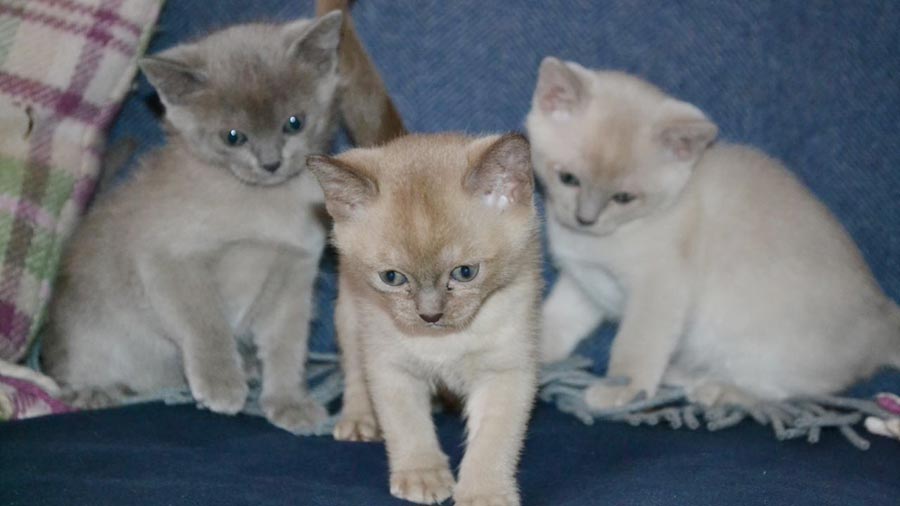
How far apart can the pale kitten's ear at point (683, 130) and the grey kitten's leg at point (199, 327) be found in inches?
34.2

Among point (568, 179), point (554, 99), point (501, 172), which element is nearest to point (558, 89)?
point (554, 99)

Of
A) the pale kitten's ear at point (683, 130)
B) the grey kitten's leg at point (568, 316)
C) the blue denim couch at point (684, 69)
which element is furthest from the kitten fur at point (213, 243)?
the pale kitten's ear at point (683, 130)

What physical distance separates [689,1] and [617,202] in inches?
17.8

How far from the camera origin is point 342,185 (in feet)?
4.78

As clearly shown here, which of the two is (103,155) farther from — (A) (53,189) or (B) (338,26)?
(B) (338,26)

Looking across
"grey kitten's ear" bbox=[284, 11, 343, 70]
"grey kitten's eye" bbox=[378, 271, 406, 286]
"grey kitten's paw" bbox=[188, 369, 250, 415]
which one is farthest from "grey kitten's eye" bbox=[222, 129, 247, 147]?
"grey kitten's eye" bbox=[378, 271, 406, 286]

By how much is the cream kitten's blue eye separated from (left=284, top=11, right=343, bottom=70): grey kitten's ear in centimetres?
11

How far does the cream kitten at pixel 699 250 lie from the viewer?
190 centimetres

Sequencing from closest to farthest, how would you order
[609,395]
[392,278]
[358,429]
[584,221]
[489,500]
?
[489,500] < [392,278] < [358,429] < [609,395] < [584,221]

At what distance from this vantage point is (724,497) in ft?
4.51

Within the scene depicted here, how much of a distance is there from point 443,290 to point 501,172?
0.18m

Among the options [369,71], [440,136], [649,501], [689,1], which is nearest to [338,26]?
[369,71]

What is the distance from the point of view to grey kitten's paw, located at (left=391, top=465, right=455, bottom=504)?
1425 mm

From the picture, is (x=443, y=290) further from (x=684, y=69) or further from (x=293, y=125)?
(x=684, y=69)
